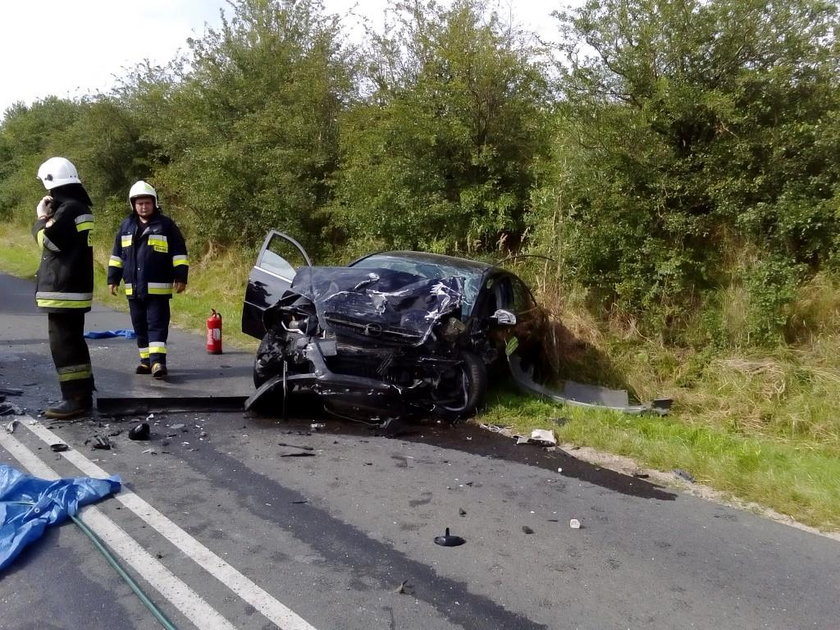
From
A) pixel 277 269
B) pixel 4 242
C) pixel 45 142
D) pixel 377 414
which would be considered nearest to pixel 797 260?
pixel 377 414

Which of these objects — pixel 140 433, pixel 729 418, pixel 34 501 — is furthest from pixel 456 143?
pixel 34 501

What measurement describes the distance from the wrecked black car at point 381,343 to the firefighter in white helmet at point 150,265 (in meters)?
1.10

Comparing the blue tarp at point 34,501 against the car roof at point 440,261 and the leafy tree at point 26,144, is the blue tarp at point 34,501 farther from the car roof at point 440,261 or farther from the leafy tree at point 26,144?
the leafy tree at point 26,144

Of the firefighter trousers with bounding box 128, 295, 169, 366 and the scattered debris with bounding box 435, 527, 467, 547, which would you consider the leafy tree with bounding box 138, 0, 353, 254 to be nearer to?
the firefighter trousers with bounding box 128, 295, 169, 366

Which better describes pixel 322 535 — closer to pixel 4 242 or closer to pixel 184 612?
pixel 184 612

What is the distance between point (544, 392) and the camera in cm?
682

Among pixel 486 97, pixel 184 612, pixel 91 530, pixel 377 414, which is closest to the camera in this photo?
pixel 184 612

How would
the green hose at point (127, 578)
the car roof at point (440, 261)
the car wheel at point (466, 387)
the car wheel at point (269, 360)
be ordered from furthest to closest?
1. the car roof at point (440, 261)
2. the car wheel at point (466, 387)
3. the car wheel at point (269, 360)
4. the green hose at point (127, 578)

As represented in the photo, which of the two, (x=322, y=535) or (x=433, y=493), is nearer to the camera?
(x=322, y=535)

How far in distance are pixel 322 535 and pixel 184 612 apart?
918 millimetres

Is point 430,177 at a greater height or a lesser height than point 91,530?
greater

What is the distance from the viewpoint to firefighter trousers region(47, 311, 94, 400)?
541 cm

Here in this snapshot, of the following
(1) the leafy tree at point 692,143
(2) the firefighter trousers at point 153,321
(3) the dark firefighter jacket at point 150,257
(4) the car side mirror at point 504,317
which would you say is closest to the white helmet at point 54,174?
(3) the dark firefighter jacket at point 150,257

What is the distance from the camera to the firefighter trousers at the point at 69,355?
5.41 metres
